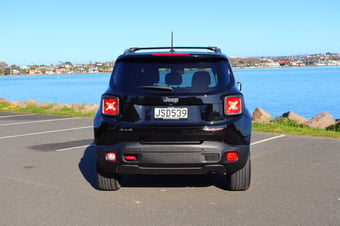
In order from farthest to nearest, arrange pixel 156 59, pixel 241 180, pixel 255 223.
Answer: pixel 241 180, pixel 156 59, pixel 255 223

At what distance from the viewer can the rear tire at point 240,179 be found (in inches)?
222

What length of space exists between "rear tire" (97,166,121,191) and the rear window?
4.09ft

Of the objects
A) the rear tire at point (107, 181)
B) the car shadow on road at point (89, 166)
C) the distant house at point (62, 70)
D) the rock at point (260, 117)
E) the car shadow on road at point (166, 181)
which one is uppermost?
the rear tire at point (107, 181)

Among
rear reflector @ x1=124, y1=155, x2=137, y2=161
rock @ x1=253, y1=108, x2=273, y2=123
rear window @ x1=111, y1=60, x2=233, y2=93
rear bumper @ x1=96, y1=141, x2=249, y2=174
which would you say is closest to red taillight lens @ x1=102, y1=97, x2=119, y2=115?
rear window @ x1=111, y1=60, x2=233, y2=93

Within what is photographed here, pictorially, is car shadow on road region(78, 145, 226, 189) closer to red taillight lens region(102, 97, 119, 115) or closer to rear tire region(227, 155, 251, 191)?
rear tire region(227, 155, 251, 191)

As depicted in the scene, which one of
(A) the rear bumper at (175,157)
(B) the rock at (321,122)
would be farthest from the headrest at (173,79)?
(B) the rock at (321,122)

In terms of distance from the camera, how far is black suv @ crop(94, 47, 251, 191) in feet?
16.5

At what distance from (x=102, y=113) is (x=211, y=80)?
4.43ft

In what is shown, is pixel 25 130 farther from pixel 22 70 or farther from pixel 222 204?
pixel 22 70

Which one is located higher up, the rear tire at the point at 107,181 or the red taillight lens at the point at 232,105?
the red taillight lens at the point at 232,105

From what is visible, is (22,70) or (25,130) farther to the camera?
(22,70)

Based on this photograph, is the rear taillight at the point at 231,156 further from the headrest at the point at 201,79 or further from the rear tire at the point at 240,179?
the headrest at the point at 201,79

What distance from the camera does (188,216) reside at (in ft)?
15.7

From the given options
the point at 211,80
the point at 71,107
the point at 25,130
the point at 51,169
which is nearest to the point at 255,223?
the point at 211,80
